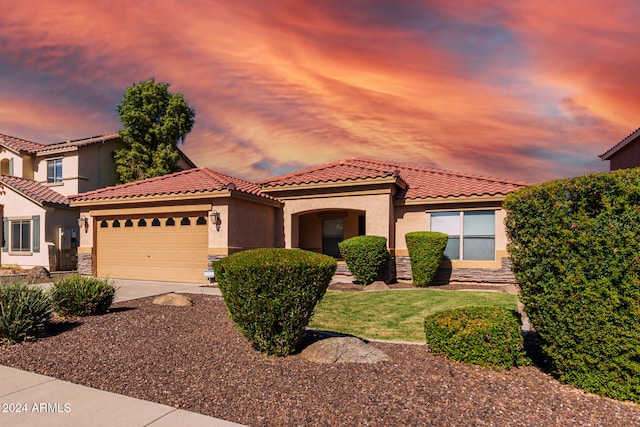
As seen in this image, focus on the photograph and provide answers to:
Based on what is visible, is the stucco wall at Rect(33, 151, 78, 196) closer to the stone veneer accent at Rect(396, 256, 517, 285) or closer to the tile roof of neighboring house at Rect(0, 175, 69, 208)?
the tile roof of neighboring house at Rect(0, 175, 69, 208)

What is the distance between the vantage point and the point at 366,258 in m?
15.0

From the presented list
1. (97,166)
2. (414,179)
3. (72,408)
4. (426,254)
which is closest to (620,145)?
(414,179)

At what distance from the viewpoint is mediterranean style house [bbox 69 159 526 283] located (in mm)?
15859

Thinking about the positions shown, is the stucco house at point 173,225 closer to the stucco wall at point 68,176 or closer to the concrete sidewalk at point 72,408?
the stucco wall at point 68,176

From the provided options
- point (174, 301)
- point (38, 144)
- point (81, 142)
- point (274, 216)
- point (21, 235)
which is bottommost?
point (174, 301)

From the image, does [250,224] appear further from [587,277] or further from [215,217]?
[587,277]

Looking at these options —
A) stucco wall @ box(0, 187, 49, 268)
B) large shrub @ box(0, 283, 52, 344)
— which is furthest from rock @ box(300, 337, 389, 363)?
stucco wall @ box(0, 187, 49, 268)

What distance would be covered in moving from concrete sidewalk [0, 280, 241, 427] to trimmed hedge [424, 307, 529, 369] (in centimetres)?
334

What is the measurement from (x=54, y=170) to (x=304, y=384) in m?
26.1

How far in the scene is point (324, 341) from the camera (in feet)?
20.7

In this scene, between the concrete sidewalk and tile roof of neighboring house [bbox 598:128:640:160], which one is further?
tile roof of neighboring house [bbox 598:128:640:160]

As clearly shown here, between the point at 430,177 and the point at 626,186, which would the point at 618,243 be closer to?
the point at 626,186

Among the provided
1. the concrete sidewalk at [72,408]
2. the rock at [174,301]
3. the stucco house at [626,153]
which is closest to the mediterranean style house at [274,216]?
the rock at [174,301]

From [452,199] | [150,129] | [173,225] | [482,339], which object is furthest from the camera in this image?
[150,129]
